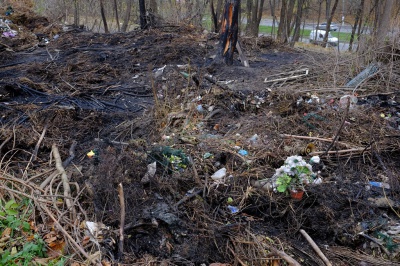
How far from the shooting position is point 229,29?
6629mm

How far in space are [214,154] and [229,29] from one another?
3.79 meters

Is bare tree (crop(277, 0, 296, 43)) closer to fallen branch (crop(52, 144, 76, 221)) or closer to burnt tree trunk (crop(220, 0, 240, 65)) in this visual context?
burnt tree trunk (crop(220, 0, 240, 65))

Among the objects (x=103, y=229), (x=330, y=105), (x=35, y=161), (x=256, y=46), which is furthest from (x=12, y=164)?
(x=256, y=46)

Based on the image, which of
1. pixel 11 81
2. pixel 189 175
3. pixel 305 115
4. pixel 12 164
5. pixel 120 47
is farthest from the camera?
pixel 120 47

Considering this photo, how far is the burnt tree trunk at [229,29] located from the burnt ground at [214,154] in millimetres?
491

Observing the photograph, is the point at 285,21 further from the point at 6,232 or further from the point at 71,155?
the point at 6,232

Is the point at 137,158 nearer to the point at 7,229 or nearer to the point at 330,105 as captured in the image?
the point at 7,229

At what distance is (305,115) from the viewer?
426 centimetres

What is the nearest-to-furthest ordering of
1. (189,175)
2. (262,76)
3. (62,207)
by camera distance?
1. (62,207)
2. (189,175)
3. (262,76)

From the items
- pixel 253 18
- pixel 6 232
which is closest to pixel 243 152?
pixel 6 232

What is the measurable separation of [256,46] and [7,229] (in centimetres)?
702

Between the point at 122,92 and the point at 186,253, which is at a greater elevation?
the point at 122,92

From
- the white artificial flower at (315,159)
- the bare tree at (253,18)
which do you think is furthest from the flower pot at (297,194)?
the bare tree at (253,18)

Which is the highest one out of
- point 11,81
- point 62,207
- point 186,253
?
point 11,81
